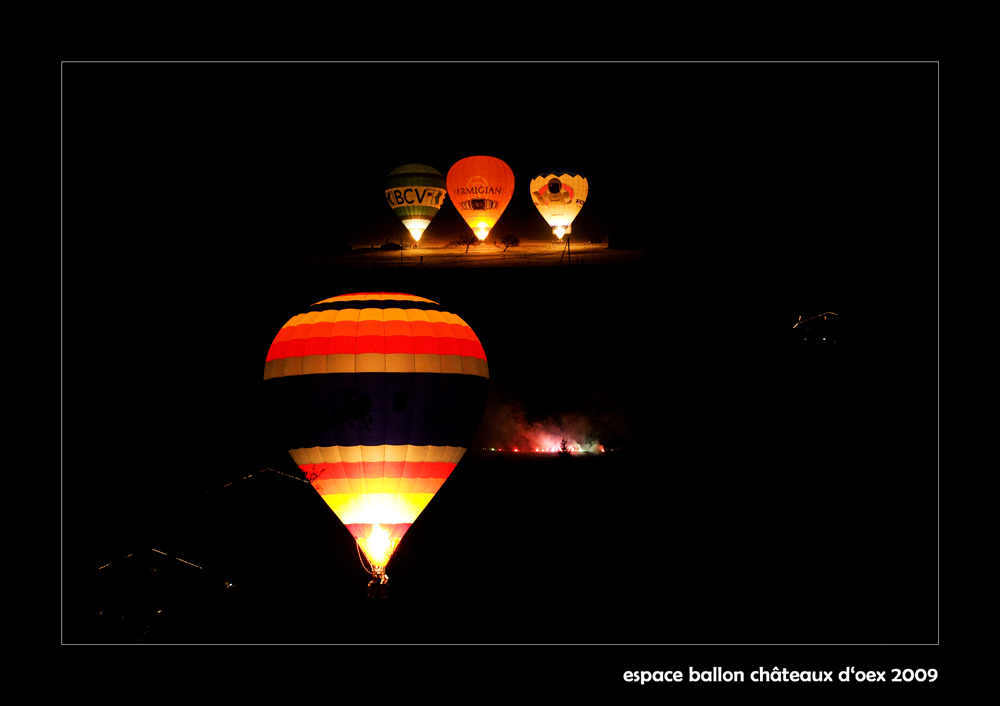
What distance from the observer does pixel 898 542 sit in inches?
437

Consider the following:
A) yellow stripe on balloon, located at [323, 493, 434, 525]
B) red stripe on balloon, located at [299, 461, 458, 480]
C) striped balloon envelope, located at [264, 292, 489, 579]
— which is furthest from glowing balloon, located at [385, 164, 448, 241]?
yellow stripe on balloon, located at [323, 493, 434, 525]

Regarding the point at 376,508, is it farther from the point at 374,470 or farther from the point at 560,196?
the point at 560,196

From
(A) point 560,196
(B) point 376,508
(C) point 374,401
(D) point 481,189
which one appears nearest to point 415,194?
(D) point 481,189

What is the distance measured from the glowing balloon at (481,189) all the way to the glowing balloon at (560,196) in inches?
22.7

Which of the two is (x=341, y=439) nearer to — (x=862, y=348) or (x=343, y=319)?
(x=343, y=319)

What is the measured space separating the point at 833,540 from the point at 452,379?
6813 millimetres

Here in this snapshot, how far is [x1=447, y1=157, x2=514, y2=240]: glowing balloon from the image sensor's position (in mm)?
13953

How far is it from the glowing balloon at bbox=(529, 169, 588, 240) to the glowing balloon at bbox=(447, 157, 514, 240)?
576 millimetres

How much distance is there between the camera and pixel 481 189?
14.0 m

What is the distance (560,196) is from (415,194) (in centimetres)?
248

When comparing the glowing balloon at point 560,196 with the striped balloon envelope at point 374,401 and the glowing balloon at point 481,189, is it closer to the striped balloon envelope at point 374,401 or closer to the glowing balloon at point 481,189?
the glowing balloon at point 481,189

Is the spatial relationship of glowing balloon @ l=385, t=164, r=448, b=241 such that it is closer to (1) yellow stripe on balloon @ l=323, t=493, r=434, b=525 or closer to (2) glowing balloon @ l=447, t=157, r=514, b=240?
(2) glowing balloon @ l=447, t=157, r=514, b=240

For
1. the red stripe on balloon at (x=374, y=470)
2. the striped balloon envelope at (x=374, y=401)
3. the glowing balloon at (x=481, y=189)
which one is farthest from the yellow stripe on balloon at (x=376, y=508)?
the glowing balloon at (x=481, y=189)

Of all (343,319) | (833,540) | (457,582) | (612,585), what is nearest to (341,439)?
(343,319)
